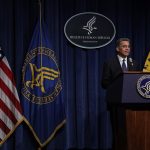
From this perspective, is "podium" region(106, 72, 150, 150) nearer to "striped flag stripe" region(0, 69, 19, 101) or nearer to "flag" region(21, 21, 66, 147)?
"flag" region(21, 21, 66, 147)

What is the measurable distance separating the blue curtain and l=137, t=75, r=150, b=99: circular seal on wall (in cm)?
215

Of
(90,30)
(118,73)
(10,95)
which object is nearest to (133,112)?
(118,73)

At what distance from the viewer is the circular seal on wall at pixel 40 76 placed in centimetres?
520

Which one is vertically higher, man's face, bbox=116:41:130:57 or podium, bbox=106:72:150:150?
man's face, bbox=116:41:130:57

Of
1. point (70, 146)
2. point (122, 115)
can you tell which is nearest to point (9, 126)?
point (70, 146)

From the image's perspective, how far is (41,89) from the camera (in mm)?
5215

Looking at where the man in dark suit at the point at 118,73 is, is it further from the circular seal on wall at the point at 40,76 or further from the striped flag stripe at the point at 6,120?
the striped flag stripe at the point at 6,120

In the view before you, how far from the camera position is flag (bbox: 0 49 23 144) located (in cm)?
512

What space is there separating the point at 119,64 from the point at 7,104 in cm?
175

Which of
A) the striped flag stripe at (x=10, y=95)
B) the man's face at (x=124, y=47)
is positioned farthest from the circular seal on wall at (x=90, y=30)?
the man's face at (x=124, y=47)

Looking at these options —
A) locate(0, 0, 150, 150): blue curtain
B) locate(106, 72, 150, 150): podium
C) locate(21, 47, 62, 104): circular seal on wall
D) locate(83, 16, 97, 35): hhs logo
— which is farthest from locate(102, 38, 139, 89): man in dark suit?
locate(83, 16, 97, 35): hhs logo

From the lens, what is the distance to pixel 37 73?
5203 millimetres

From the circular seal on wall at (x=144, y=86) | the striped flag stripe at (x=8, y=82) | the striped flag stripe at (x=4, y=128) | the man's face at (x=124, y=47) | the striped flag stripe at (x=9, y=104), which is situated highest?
the man's face at (x=124, y=47)

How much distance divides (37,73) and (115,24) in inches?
58.4
